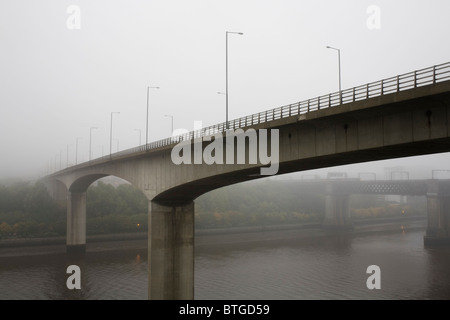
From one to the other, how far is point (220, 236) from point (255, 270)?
2784 cm

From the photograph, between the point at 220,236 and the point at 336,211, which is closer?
the point at 220,236

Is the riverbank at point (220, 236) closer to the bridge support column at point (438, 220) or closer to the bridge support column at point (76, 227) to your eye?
the bridge support column at point (76, 227)

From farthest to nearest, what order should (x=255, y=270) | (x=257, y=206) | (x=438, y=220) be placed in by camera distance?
(x=257, y=206) → (x=438, y=220) → (x=255, y=270)

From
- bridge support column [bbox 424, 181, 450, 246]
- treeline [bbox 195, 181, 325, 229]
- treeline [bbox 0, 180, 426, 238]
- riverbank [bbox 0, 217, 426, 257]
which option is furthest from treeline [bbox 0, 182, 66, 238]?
bridge support column [bbox 424, 181, 450, 246]

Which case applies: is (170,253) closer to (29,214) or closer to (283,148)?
(283,148)

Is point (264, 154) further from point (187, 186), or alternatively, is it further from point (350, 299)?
point (350, 299)

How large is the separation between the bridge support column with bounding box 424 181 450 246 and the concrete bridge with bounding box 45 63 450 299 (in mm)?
52867

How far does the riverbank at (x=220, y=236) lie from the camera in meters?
62.2

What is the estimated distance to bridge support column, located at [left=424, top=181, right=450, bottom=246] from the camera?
70.2 metres

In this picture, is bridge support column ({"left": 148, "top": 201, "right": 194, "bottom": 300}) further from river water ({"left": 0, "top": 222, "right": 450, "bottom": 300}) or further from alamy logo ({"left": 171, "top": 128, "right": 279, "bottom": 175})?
alamy logo ({"left": 171, "top": 128, "right": 279, "bottom": 175})

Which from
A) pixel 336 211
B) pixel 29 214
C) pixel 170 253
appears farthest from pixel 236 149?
pixel 336 211

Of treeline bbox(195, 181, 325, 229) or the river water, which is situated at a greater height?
treeline bbox(195, 181, 325, 229)

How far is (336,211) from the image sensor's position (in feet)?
306

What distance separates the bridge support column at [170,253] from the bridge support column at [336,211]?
208ft
